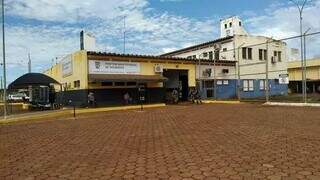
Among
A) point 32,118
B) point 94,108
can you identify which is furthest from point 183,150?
point 94,108

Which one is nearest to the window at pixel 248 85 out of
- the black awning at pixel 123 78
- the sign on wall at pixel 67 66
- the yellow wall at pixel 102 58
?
the yellow wall at pixel 102 58

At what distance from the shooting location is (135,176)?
743 centimetres

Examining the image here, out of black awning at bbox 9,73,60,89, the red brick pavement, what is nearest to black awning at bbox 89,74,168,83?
black awning at bbox 9,73,60,89

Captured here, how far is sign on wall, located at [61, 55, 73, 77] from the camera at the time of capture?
36.2 metres

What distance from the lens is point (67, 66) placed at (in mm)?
37906

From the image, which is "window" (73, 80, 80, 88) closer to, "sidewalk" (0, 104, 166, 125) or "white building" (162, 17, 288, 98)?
"sidewalk" (0, 104, 166, 125)

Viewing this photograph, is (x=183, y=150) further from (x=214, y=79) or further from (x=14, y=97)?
(x=14, y=97)

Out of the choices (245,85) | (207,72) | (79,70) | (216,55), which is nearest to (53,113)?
(79,70)

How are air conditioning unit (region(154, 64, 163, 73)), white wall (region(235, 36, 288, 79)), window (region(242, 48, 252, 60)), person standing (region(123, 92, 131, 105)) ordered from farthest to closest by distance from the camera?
window (region(242, 48, 252, 60)) < white wall (region(235, 36, 288, 79)) < air conditioning unit (region(154, 64, 163, 73)) < person standing (region(123, 92, 131, 105))

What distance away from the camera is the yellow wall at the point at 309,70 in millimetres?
57416

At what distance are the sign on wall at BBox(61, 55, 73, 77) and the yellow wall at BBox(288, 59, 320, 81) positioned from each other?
36210 mm

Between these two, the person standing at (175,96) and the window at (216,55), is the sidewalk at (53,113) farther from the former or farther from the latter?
the window at (216,55)

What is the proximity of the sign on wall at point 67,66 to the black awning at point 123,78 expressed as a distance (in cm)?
519

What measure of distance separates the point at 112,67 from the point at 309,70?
36772mm
